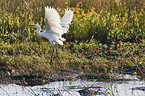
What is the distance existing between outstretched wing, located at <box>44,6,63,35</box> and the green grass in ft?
2.34

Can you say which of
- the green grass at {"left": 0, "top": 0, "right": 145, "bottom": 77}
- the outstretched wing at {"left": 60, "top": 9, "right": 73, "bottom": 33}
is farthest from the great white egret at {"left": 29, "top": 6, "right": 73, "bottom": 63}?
the green grass at {"left": 0, "top": 0, "right": 145, "bottom": 77}

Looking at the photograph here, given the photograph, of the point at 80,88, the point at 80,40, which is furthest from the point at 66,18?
the point at 80,88

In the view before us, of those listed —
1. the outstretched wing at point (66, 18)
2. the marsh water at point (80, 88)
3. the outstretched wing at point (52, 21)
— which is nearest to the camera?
the marsh water at point (80, 88)

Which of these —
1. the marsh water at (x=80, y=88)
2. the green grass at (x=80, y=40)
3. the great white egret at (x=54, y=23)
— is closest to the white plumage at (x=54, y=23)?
the great white egret at (x=54, y=23)

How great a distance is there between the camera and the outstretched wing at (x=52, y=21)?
595cm

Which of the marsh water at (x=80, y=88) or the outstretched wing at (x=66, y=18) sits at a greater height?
the outstretched wing at (x=66, y=18)

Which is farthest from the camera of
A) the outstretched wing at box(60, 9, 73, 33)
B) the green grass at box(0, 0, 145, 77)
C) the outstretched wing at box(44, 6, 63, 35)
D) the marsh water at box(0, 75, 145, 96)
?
the outstretched wing at box(60, 9, 73, 33)

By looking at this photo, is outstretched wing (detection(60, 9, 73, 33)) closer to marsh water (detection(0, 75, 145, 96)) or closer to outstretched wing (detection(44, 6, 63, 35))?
outstretched wing (detection(44, 6, 63, 35))

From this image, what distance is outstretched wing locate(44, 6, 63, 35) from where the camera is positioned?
5953 mm

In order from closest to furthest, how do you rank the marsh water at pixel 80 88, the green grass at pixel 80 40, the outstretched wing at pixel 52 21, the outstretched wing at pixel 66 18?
the marsh water at pixel 80 88 → the outstretched wing at pixel 52 21 → the green grass at pixel 80 40 → the outstretched wing at pixel 66 18

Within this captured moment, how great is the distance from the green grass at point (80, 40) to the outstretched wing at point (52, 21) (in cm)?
71

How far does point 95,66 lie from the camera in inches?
264

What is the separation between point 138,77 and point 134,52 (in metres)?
1.74

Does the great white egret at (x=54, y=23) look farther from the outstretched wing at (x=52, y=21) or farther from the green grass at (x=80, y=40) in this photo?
the green grass at (x=80, y=40)
